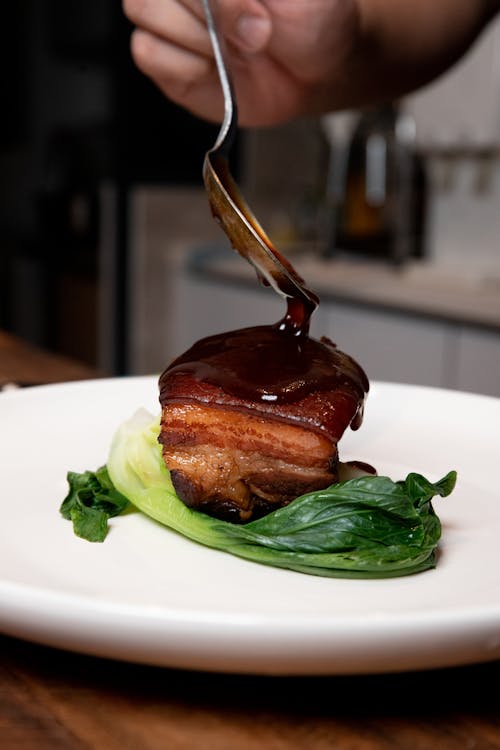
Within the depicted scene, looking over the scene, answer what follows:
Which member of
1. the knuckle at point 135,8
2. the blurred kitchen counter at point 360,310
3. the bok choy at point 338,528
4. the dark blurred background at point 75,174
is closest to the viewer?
the bok choy at point 338,528

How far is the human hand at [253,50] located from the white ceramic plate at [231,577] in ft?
1.88

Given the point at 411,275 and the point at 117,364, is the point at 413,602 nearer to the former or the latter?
the point at 411,275

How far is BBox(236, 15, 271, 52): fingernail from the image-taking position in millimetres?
1612

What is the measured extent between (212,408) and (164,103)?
12.9 feet

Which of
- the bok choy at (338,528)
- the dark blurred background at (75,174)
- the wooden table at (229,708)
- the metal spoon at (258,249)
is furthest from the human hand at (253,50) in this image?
the dark blurred background at (75,174)

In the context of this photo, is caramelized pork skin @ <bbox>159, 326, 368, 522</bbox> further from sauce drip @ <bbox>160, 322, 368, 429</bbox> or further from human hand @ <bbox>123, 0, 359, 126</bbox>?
human hand @ <bbox>123, 0, 359, 126</bbox>

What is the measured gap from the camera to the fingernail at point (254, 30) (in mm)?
1612

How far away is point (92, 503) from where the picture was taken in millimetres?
1033

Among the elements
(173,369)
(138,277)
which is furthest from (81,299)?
(173,369)

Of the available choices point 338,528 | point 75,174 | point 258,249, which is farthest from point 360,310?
point 338,528

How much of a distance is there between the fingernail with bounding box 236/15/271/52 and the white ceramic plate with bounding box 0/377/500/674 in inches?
22.6

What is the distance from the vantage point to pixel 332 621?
0.65 metres

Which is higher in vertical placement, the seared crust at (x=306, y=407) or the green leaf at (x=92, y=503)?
the seared crust at (x=306, y=407)

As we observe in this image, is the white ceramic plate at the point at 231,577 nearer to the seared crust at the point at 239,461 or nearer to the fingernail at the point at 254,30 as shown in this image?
the seared crust at the point at 239,461
